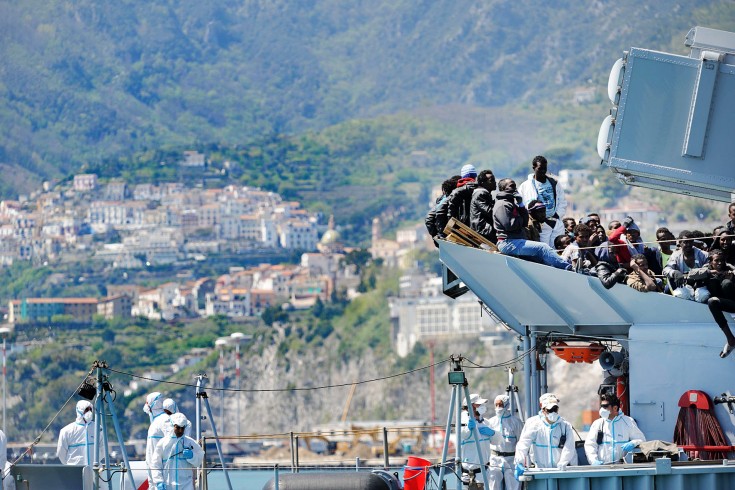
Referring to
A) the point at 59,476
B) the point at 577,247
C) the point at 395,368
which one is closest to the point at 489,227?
the point at 577,247

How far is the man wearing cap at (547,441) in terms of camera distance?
53.9 feet

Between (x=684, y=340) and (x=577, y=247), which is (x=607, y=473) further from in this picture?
(x=577, y=247)

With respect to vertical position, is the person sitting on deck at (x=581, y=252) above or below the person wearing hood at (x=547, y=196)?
below

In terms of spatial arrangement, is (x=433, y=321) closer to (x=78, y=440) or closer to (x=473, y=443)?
(x=78, y=440)

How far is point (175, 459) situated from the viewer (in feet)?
59.5

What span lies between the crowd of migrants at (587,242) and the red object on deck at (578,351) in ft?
5.78

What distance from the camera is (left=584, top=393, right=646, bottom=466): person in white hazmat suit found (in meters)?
16.6

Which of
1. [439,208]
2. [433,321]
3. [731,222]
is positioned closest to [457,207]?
[439,208]

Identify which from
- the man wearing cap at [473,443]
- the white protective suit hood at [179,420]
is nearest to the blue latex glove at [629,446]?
the man wearing cap at [473,443]

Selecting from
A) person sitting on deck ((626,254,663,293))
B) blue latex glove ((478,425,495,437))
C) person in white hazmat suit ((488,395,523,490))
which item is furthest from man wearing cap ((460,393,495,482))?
person sitting on deck ((626,254,663,293))

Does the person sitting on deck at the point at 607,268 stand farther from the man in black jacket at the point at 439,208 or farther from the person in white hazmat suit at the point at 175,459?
the person in white hazmat suit at the point at 175,459

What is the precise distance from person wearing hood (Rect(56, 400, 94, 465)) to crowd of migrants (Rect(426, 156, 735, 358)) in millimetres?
5434

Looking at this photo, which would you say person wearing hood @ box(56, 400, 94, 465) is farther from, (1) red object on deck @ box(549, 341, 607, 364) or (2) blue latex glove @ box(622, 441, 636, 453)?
(2) blue latex glove @ box(622, 441, 636, 453)

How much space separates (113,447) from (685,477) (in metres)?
117
